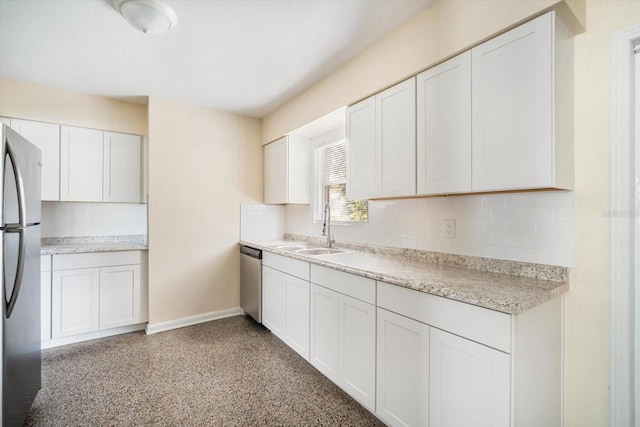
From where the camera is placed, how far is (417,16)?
1833 mm

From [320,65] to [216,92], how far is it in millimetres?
1201

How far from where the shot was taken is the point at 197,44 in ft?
7.11

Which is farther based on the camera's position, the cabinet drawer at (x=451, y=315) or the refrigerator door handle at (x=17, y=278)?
the refrigerator door handle at (x=17, y=278)

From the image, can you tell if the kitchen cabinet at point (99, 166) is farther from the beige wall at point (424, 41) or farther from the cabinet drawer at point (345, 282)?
the cabinet drawer at point (345, 282)

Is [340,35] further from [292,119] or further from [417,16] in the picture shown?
[292,119]

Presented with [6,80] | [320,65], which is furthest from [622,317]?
[6,80]

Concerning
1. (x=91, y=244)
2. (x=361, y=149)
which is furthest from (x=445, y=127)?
(x=91, y=244)

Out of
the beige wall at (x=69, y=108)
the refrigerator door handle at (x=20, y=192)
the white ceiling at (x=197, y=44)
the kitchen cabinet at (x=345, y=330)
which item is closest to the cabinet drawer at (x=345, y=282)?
the kitchen cabinet at (x=345, y=330)

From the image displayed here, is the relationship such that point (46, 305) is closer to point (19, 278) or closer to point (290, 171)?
point (19, 278)

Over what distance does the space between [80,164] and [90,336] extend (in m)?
1.77

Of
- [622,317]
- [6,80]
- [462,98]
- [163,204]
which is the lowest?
[622,317]

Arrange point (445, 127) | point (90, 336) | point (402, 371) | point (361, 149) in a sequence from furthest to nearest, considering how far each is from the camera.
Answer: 1. point (90, 336)
2. point (361, 149)
3. point (445, 127)
4. point (402, 371)

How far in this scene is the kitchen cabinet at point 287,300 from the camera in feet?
7.90

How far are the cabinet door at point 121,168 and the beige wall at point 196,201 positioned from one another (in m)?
0.43
